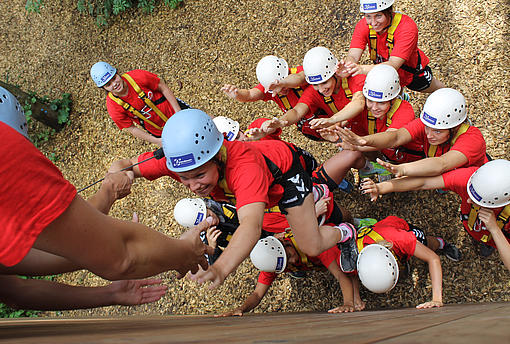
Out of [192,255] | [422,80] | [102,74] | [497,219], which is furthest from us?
[102,74]

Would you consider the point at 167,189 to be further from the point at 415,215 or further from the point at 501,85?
the point at 501,85

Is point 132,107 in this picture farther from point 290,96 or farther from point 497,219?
point 497,219

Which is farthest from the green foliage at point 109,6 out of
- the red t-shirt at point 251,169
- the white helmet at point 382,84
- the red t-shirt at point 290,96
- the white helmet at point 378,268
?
the white helmet at point 378,268

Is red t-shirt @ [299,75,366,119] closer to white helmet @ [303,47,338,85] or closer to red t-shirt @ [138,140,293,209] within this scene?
white helmet @ [303,47,338,85]

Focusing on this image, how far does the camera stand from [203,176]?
2.79 meters

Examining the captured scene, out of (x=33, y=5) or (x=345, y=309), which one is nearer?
(x=345, y=309)

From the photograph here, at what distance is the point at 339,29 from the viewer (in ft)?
20.7

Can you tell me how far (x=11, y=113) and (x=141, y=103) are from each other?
291 cm

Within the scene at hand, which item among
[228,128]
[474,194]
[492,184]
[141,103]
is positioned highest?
[141,103]

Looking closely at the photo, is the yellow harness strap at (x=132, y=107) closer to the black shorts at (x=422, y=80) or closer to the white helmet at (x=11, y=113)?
the white helmet at (x=11, y=113)

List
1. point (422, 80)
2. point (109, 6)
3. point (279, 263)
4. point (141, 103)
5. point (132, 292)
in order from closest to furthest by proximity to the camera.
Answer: point (132, 292)
point (279, 263)
point (422, 80)
point (141, 103)
point (109, 6)

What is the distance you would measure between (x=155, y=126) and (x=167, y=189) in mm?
1493

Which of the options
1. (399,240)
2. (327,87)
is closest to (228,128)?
(327,87)

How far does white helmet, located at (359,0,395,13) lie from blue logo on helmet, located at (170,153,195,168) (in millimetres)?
2754
